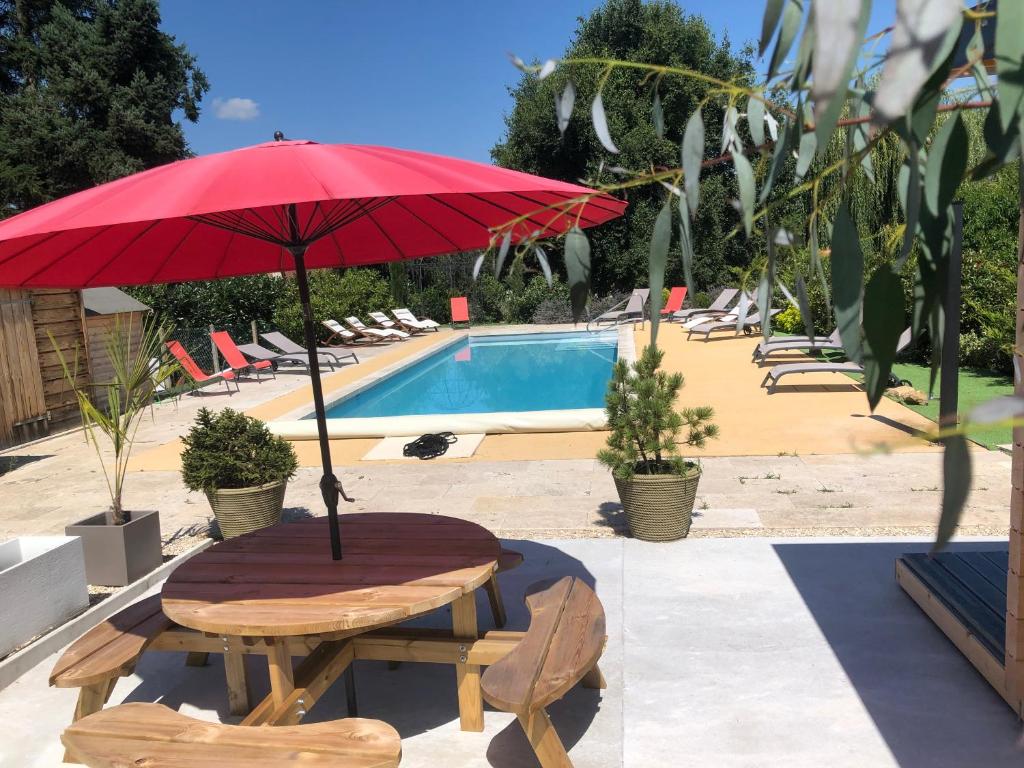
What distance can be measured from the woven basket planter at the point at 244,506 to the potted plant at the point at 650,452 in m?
2.20

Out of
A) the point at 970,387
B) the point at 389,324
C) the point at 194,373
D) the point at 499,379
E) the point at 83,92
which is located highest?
the point at 83,92

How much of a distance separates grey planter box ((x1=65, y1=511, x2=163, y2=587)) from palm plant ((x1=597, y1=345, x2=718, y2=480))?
2804mm

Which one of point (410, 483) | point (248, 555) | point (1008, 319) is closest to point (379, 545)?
point (248, 555)

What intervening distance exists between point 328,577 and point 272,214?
166 centimetres

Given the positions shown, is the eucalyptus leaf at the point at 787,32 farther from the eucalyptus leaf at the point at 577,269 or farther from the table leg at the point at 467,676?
the table leg at the point at 467,676

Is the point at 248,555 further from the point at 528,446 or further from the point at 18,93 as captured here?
Result: the point at 18,93

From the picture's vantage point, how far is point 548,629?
297 cm

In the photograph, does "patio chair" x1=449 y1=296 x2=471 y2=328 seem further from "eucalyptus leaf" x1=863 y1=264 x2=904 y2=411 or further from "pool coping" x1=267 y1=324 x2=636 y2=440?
"eucalyptus leaf" x1=863 y1=264 x2=904 y2=411

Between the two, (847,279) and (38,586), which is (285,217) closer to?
(38,586)

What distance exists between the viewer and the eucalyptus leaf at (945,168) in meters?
0.87

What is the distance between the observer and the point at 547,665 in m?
2.69

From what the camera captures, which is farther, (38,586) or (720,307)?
(720,307)

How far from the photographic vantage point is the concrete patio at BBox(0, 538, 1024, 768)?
2912 millimetres

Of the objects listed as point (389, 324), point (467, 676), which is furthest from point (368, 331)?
point (467, 676)
